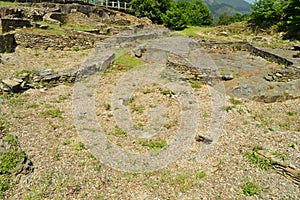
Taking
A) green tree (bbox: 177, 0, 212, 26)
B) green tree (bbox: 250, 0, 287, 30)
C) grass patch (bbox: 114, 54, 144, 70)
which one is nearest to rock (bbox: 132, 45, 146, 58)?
grass patch (bbox: 114, 54, 144, 70)

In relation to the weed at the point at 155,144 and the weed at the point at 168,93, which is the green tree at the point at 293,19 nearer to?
the weed at the point at 168,93

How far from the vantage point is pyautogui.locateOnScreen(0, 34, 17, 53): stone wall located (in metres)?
12.7

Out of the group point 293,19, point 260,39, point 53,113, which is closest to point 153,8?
point 260,39

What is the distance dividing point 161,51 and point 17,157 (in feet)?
38.7

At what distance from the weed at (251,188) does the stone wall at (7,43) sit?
535 inches

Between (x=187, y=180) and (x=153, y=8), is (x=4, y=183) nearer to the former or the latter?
(x=187, y=180)

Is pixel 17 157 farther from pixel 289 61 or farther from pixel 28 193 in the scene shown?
pixel 289 61

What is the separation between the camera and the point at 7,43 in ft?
43.1

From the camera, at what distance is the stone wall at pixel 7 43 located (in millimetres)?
12734

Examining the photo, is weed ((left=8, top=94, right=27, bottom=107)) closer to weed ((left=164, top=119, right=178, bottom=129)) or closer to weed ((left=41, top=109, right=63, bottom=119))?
weed ((left=41, top=109, right=63, bottom=119))

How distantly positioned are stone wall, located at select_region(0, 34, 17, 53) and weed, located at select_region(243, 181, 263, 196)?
13595 mm

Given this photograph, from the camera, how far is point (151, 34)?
2047 centimetres

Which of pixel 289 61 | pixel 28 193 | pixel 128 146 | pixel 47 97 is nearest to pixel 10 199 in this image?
pixel 28 193

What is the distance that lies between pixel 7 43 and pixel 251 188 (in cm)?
1404
